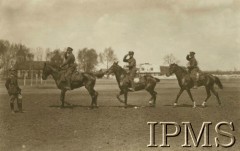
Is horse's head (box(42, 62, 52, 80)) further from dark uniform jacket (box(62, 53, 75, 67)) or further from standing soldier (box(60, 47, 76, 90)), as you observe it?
dark uniform jacket (box(62, 53, 75, 67))

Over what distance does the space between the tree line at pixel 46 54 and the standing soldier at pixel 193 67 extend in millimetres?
2844

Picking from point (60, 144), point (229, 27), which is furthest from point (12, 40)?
point (229, 27)

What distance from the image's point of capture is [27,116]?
1291cm

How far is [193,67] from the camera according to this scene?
1514cm

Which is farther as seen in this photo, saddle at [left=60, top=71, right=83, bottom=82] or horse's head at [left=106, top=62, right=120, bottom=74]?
saddle at [left=60, top=71, right=83, bottom=82]

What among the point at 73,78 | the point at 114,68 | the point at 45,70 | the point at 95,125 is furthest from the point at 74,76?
the point at 95,125

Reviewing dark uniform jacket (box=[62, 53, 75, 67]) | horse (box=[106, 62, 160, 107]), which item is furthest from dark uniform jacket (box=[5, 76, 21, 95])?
horse (box=[106, 62, 160, 107])

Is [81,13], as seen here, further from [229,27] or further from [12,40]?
[229,27]

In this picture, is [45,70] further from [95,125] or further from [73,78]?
[95,125]

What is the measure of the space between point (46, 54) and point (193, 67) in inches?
321

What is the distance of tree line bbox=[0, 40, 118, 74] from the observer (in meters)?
15.0

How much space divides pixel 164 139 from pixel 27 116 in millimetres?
5007

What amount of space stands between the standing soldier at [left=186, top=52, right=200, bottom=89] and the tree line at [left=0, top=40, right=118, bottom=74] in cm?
284

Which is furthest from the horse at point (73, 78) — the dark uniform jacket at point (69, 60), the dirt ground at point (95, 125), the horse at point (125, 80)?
the horse at point (125, 80)
